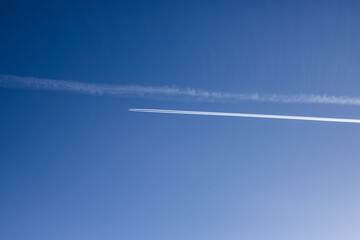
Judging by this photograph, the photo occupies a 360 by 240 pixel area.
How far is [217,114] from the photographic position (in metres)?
29.0

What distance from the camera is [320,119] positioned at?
94.5 feet

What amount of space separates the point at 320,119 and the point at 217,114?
3.67 metres
